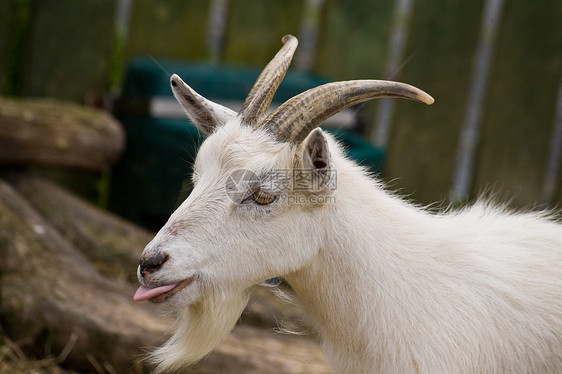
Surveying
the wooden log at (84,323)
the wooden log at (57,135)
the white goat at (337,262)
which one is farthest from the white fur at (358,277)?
the wooden log at (57,135)

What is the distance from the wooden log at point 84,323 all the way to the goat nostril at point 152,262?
1360 mm

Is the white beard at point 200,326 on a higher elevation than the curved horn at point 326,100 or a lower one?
lower

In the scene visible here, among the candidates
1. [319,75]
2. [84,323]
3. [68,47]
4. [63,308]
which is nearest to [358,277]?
[84,323]

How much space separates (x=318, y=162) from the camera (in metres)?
2.68

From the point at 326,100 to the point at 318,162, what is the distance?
0.26 m

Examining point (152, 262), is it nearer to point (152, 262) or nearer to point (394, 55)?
point (152, 262)

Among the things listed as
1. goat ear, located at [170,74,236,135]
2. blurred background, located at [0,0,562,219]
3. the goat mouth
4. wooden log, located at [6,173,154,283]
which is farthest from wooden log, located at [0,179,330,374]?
blurred background, located at [0,0,562,219]

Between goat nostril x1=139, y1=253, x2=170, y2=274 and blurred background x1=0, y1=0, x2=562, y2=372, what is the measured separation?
8.57 feet

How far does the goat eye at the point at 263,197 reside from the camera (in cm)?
272

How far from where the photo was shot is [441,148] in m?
5.96

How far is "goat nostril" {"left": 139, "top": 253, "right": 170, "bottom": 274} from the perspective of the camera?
2.58 meters

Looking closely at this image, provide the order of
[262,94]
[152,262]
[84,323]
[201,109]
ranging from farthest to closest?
[84,323] < [201,109] < [262,94] < [152,262]

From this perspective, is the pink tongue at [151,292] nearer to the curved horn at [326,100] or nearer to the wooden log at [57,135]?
the curved horn at [326,100]

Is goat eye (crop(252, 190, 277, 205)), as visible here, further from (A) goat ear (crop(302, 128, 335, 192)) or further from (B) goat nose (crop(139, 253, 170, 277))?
(B) goat nose (crop(139, 253, 170, 277))
